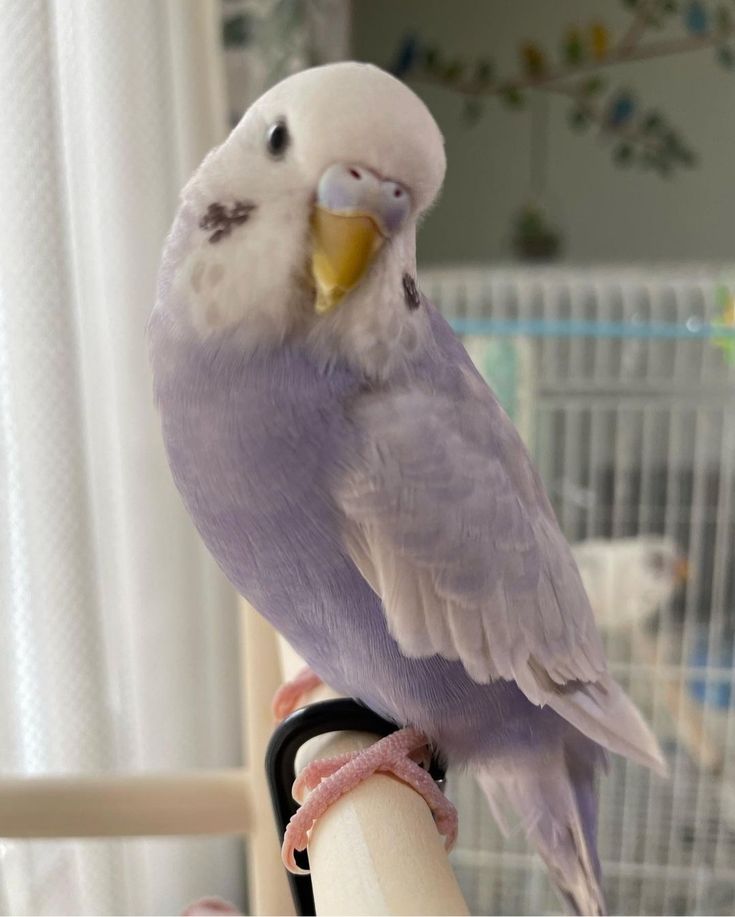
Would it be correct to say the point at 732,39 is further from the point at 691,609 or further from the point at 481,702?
the point at 481,702

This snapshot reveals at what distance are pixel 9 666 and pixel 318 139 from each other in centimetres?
45

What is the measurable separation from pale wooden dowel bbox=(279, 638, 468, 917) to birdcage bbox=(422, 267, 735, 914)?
99cm

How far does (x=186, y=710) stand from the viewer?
947 mm

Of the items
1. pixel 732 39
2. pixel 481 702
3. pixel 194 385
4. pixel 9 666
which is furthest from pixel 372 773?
pixel 732 39

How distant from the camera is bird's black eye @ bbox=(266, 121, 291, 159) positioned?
370mm

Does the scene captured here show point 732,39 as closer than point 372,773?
No

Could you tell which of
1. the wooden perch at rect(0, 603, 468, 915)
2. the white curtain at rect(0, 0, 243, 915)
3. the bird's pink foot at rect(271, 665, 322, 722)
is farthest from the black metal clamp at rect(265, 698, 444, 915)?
the white curtain at rect(0, 0, 243, 915)

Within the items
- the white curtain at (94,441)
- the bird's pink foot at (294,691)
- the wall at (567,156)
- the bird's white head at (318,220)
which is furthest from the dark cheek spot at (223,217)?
the wall at (567,156)

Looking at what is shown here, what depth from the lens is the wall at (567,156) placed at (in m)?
2.42

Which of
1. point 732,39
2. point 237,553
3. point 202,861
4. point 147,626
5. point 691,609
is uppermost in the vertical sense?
point 732,39

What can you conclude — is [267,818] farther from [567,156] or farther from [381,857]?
[567,156]

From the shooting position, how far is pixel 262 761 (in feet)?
2.05

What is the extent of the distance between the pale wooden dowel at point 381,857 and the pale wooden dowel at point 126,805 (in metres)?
0.21

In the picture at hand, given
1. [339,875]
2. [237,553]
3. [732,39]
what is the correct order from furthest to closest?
[732,39]
[237,553]
[339,875]
